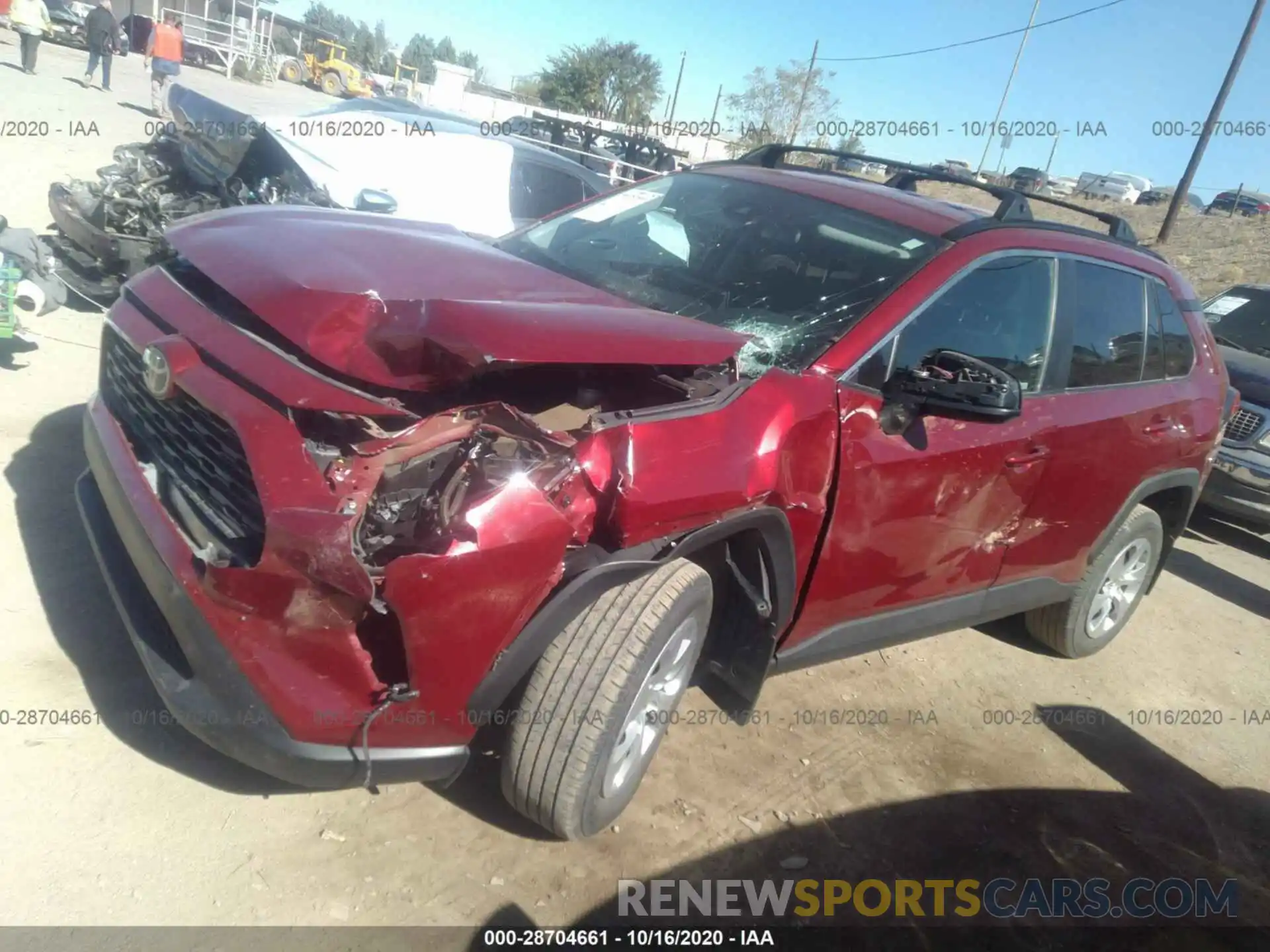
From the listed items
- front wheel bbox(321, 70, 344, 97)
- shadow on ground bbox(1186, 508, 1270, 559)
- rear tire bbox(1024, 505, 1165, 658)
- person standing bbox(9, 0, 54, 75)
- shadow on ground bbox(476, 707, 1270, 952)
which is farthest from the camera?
front wheel bbox(321, 70, 344, 97)

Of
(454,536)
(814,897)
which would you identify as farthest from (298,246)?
(814,897)

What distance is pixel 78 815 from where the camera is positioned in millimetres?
2346

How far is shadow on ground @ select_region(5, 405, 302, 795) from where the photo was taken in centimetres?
261

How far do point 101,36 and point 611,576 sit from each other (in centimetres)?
1976

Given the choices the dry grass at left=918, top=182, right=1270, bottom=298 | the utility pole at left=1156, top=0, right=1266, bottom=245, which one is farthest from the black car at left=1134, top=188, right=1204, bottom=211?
the utility pole at left=1156, top=0, right=1266, bottom=245

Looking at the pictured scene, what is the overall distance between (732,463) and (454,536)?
2.69 ft

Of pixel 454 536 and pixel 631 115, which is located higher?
pixel 631 115

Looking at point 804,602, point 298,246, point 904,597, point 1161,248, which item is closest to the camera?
point 298,246

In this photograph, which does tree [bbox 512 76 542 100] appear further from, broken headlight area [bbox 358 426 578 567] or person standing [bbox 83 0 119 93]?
broken headlight area [bbox 358 426 578 567]

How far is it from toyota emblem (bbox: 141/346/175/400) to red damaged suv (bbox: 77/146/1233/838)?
13mm

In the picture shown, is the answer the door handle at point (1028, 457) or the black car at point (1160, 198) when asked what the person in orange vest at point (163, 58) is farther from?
the black car at point (1160, 198)

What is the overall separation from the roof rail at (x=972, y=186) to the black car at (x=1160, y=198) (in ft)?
129

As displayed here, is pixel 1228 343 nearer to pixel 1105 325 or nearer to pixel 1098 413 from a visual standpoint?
pixel 1105 325

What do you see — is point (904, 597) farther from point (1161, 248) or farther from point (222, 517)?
point (1161, 248)
